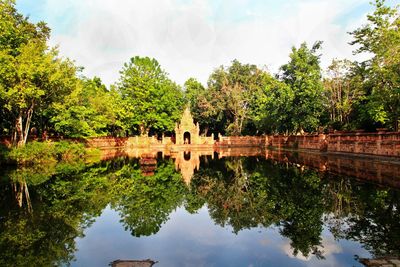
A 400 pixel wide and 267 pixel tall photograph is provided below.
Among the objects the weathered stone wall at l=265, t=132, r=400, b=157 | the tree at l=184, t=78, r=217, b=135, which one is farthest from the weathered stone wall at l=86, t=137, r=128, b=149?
the weathered stone wall at l=265, t=132, r=400, b=157

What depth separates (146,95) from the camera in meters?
62.7

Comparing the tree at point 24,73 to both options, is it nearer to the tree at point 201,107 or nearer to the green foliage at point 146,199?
the green foliage at point 146,199

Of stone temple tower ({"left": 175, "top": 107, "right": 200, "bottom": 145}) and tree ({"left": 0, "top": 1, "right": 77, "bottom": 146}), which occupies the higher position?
tree ({"left": 0, "top": 1, "right": 77, "bottom": 146})

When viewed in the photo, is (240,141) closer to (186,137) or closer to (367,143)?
(186,137)

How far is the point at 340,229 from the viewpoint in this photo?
9.14 metres

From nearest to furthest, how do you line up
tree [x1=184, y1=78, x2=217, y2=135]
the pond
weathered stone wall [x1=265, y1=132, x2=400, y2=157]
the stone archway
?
the pond < weathered stone wall [x1=265, y1=132, x2=400, y2=157] < the stone archway < tree [x1=184, y1=78, x2=217, y2=135]

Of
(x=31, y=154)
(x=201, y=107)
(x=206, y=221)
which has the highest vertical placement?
(x=201, y=107)

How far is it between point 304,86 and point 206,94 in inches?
1343

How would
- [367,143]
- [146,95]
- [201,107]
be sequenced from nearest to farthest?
[367,143], [146,95], [201,107]

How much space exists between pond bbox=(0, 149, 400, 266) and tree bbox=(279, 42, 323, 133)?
25.7 metres

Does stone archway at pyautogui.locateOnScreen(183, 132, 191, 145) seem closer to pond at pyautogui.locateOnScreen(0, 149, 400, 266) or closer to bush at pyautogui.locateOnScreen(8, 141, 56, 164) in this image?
bush at pyautogui.locateOnScreen(8, 141, 56, 164)

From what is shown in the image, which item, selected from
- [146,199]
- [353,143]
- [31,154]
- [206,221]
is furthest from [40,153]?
[353,143]

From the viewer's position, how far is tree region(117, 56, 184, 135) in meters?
62.5

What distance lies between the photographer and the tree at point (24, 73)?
2445 cm
